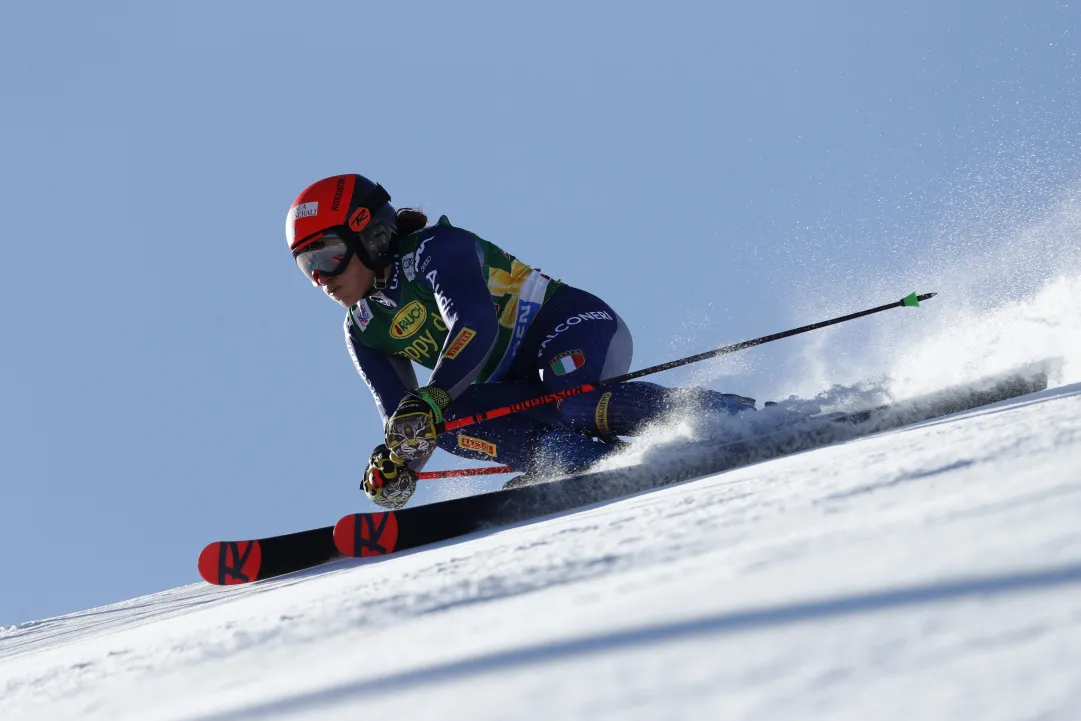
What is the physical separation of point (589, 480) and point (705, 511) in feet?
5.05

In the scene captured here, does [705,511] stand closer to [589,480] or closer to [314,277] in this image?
[589,480]

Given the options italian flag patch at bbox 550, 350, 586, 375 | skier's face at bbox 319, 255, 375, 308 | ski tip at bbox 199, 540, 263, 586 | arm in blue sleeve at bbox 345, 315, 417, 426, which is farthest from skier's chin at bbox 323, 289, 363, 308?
ski tip at bbox 199, 540, 263, 586

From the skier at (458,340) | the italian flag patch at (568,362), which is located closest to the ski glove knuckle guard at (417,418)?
the skier at (458,340)

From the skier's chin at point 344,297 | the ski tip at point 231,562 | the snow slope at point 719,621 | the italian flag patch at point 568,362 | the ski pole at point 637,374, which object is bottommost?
the snow slope at point 719,621

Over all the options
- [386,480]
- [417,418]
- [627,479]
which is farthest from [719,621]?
[386,480]

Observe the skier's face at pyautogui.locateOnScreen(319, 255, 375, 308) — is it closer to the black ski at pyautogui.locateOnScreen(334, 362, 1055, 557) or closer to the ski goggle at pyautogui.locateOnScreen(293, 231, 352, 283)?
the ski goggle at pyautogui.locateOnScreen(293, 231, 352, 283)

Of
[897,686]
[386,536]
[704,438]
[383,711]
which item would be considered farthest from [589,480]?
[897,686]

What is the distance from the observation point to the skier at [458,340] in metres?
3.84

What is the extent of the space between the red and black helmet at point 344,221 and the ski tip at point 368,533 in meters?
1.30

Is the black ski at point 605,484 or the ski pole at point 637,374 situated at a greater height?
the ski pole at point 637,374

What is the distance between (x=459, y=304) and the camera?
389 centimetres

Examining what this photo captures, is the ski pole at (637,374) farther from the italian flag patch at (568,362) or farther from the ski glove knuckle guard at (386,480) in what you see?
the ski glove knuckle guard at (386,480)

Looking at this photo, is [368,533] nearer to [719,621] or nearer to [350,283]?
[350,283]

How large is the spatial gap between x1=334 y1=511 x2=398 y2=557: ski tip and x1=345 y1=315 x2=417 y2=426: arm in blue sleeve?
44.9 inches
